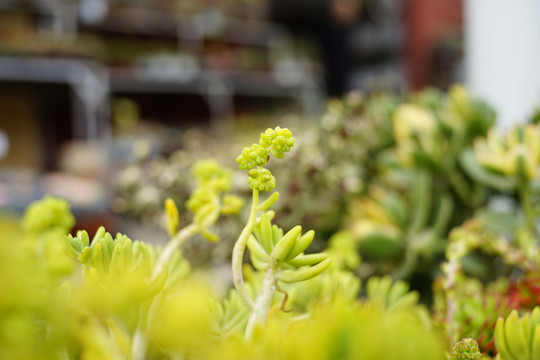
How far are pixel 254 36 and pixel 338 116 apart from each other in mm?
5581

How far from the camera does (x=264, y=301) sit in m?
0.24

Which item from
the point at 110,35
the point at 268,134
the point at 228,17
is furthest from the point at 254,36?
the point at 268,134

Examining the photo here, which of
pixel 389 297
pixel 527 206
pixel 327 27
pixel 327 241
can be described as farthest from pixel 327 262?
pixel 327 27

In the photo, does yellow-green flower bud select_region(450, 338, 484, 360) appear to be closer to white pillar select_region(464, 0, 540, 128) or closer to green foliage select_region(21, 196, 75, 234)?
green foliage select_region(21, 196, 75, 234)

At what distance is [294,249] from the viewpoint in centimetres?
23

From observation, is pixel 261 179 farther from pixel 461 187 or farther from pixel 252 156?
pixel 461 187

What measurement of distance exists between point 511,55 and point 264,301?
0.89 meters

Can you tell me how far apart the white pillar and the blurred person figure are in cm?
641

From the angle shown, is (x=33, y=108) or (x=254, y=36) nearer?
(x=33, y=108)

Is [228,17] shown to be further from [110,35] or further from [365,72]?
[365,72]

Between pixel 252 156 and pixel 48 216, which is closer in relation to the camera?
pixel 252 156

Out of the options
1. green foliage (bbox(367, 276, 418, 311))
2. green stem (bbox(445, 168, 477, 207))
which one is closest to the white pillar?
green stem (bbox(445, 168, 477, 207))

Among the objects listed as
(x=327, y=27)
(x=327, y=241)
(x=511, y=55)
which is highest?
(x=327, y=27)

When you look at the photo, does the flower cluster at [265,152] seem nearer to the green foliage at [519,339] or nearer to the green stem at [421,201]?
the green foliage at [519,339]
